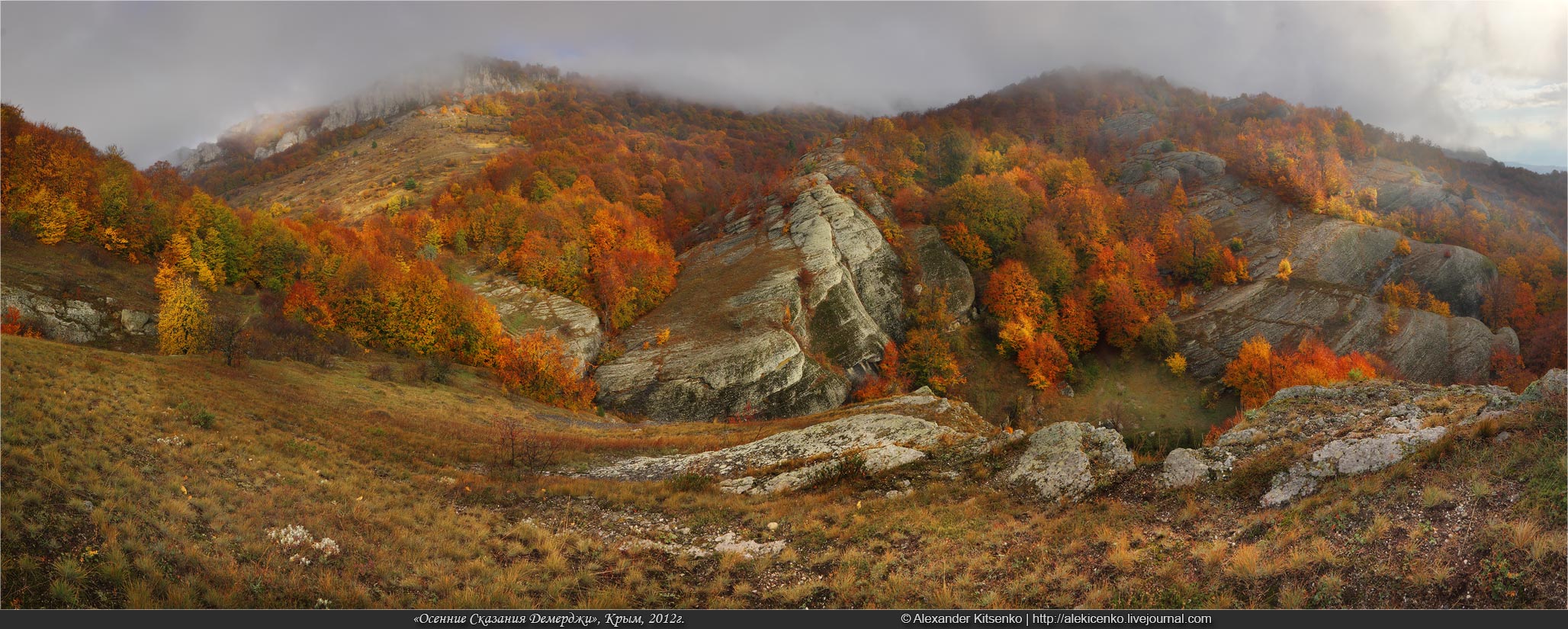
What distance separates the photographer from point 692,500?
65.4 ft

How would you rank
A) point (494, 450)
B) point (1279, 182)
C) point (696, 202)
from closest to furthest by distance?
1. point (494, 450)
2. point (1279, 182)
3. point (696, 202)

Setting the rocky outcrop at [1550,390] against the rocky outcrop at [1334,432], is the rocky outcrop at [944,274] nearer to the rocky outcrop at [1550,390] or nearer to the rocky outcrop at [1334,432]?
the rocky outcrop at [1334,432]

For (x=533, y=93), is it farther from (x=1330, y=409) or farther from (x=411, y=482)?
(x=1330, y=409)

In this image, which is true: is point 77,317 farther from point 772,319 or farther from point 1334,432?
point 1334,432

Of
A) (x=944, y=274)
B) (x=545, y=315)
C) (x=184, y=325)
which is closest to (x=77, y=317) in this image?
(x=184, y=325)

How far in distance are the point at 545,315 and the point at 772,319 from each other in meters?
26.7

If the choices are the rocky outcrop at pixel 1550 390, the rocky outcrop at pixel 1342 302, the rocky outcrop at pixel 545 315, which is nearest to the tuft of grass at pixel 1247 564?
the rocky outcrop at pixel 1550 390

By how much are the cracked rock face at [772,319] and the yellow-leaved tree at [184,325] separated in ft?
91.9

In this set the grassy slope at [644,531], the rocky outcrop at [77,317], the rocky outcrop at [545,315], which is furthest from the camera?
the rocky outcrop at [545,315]

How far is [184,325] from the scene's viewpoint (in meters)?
34.9

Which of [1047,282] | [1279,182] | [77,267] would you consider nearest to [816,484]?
[77,267]

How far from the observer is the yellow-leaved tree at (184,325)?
34.5 metres

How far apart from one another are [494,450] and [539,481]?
5549mm

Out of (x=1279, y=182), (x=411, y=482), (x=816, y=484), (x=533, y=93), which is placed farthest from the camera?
(x=533, y=93)
